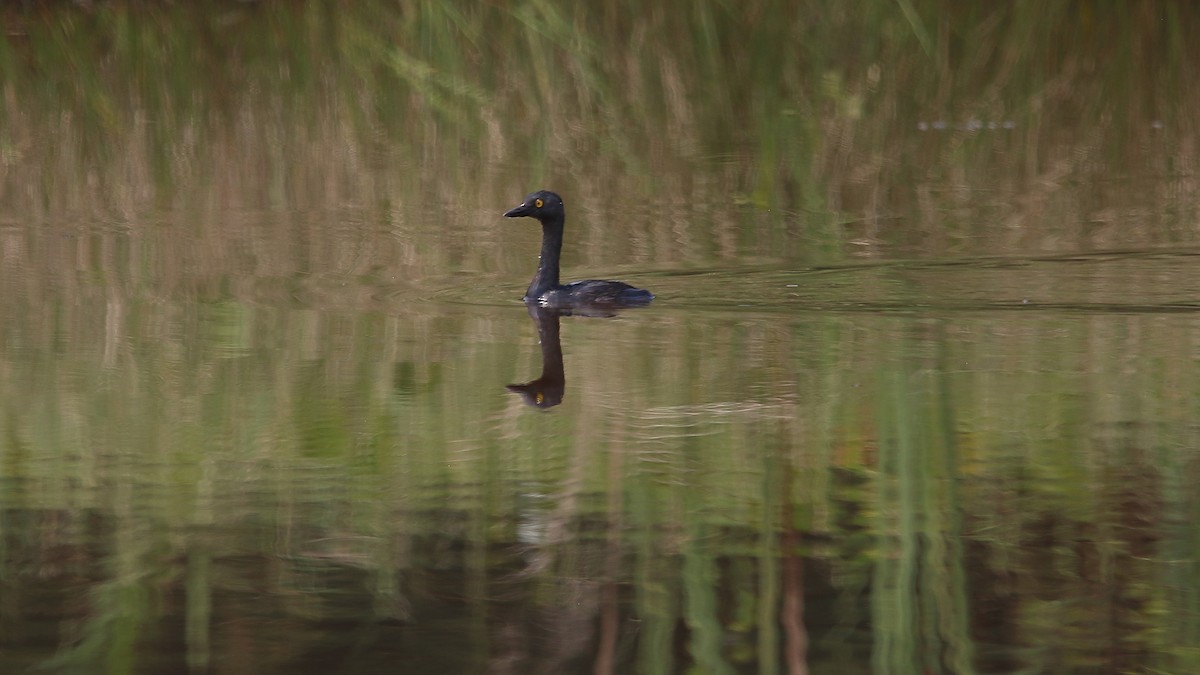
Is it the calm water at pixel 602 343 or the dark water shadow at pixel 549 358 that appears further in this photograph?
the dark water shadow at pixel 549 358

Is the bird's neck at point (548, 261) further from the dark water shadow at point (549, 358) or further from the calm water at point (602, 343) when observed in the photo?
the dark water shadow at point (549, 358)

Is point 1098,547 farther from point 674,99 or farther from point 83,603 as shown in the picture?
point 674,99

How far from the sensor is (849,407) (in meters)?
6.35

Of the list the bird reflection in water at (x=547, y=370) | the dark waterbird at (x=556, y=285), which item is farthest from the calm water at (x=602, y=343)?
the dark waterbird at (x=556, y=285)

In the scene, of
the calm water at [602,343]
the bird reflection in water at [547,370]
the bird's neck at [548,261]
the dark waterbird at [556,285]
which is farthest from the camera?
the bird's neck at [548,261]

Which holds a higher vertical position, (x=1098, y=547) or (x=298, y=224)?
(x=298, y=224)

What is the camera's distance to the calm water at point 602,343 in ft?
14.5

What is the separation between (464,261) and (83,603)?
17.4ft

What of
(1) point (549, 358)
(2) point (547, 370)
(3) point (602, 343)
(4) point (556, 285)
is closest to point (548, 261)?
(4) point (556, 285)

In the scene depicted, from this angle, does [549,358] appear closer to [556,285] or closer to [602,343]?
[602,343]

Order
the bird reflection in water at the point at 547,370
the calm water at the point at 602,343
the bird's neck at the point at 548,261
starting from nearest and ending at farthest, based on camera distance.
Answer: the calm water at the point at 602,343
the bird reflection in water at the point at 547,370
the bird's neck at the point at 548,261

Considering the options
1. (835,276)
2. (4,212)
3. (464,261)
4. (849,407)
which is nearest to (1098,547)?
(849,407)

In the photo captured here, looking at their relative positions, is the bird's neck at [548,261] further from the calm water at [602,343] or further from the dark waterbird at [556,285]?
the calm water at [602,343]

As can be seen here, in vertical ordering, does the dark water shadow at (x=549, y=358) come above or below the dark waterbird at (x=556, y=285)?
below
